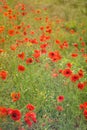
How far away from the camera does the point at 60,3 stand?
8.03 meters

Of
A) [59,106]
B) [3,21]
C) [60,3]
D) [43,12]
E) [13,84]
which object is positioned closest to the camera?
[59,106]

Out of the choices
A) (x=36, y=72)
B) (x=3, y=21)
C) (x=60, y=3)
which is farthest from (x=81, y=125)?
(x=60, y=3)

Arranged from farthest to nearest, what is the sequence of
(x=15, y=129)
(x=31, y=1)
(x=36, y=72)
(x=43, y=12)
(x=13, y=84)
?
(x=31, y=1)
(x=43, y=12)
(x=36, y=72)
(x=13, y=84)
(x=15, y=129)

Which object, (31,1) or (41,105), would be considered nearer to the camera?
(41,105)

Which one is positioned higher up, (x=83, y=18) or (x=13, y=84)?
(x=83, y=18)

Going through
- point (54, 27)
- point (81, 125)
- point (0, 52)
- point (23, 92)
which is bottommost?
point (81, 125)

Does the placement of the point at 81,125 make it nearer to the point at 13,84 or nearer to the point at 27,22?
the point at 13,84

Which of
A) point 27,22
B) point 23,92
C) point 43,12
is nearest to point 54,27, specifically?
point 27,22

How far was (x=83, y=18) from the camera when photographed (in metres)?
6.79

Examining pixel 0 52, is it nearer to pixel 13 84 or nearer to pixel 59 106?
pixel 13 84

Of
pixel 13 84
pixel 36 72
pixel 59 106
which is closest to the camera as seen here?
pixel 59 106

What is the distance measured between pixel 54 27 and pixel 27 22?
0.51 m

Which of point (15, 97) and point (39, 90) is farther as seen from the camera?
point (39, 90)

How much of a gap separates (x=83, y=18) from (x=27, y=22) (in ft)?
5.16
